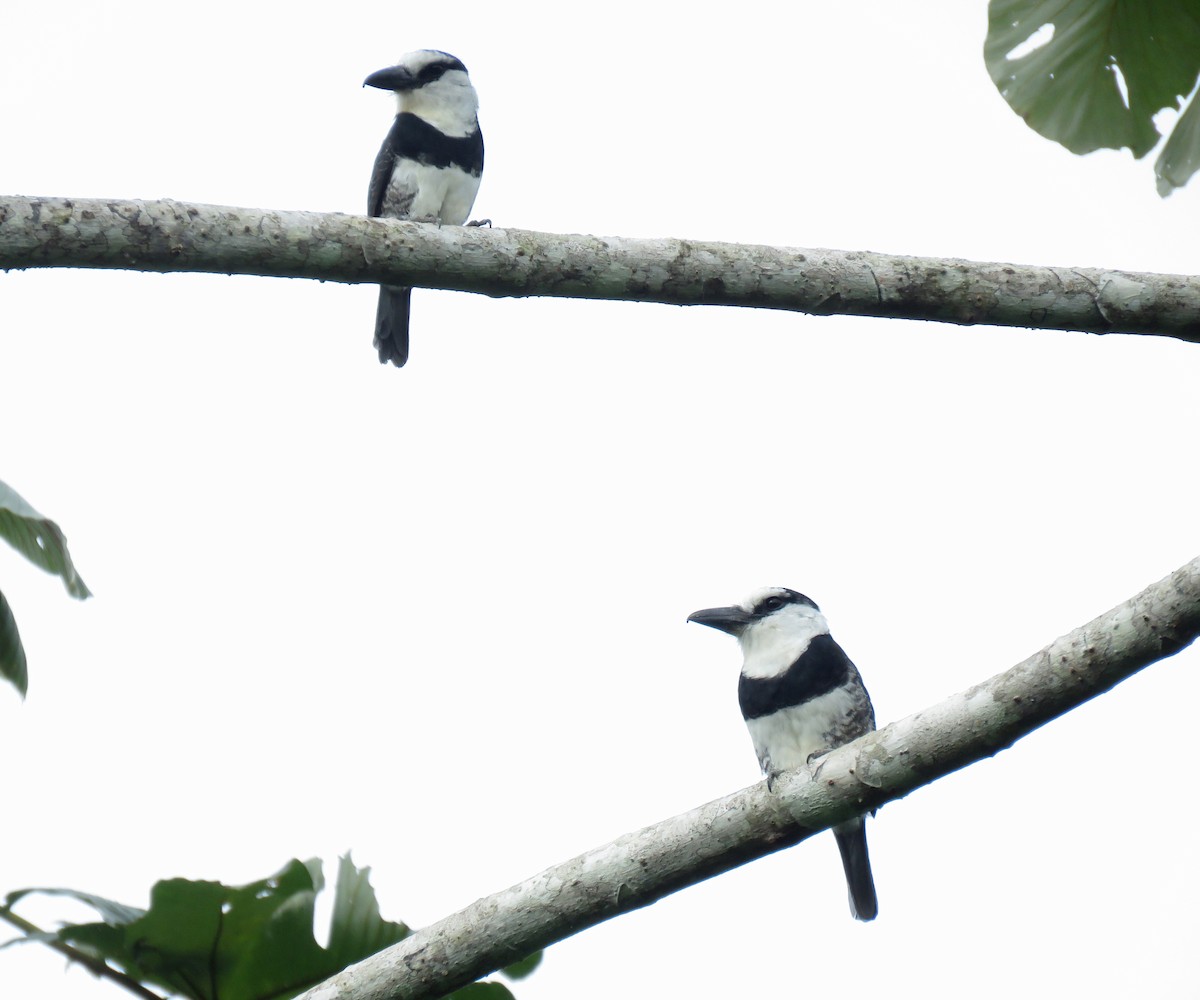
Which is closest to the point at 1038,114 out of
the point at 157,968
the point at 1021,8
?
the point at 1021,8

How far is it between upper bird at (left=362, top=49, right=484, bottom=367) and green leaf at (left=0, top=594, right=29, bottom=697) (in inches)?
114

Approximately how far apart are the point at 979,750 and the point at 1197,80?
2.15m

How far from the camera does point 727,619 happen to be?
14.2 ft

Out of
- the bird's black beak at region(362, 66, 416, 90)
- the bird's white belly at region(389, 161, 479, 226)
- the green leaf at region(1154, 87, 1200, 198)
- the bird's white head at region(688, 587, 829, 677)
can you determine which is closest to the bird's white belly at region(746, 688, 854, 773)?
the bird's white head at region(688, 587, 829, 677)

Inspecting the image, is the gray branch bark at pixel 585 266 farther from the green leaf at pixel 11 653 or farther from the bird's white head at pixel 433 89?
the bird's white head at pixel 433 89

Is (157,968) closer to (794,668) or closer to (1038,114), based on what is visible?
(794,668)

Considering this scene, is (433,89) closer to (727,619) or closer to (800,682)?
(727,619)

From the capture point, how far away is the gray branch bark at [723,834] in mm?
2238

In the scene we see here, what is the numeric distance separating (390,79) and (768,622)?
2592mm

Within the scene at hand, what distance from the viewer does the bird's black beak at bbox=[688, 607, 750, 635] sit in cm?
433

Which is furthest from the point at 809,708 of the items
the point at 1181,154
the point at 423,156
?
the point at 423,156

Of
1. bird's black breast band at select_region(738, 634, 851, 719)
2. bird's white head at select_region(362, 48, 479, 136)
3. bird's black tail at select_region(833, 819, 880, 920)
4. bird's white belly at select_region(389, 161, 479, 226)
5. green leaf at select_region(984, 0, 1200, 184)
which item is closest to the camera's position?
green leaf at select_region(984, 0, 1200, 184)

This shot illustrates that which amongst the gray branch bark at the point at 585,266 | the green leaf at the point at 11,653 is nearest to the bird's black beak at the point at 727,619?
the gray branch bark at the point at 585,266

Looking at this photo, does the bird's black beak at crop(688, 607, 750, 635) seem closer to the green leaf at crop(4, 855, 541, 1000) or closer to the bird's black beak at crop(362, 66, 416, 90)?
the green leaf at crop(4, 855, 541, 1000)
